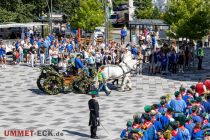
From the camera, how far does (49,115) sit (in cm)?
2114

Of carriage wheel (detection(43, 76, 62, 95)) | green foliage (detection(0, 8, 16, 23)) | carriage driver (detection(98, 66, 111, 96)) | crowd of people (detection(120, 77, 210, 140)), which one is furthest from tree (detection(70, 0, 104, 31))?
crowd of people (detection(120, 77, 210, 140))

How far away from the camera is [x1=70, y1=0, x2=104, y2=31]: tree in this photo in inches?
1918

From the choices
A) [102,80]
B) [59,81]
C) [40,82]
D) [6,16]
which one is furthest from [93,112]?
[6,16]

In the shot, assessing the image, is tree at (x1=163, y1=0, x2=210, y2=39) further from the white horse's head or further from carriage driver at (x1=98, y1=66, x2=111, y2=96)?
carriage driver at (x1=98, y1=66, x2=111, y2=96)

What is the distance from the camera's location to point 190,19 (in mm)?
33031

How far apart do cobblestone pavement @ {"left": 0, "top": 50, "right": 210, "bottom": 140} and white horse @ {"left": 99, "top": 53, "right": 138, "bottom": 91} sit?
623 millimetres

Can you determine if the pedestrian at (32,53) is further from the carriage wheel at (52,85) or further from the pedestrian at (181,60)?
the pedestrian at (181,60)

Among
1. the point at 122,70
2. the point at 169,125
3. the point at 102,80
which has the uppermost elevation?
the point at 122,70

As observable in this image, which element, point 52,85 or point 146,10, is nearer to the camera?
point 52,85

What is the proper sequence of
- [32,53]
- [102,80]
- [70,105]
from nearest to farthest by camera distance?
[70,105] < [102,80] < [32,53]

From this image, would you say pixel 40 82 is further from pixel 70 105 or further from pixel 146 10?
pixel 146 10

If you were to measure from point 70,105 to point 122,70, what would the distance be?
11.9 ft

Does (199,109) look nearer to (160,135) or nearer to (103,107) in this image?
(160,135)

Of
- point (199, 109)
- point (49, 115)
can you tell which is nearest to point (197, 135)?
point (199, 109)
